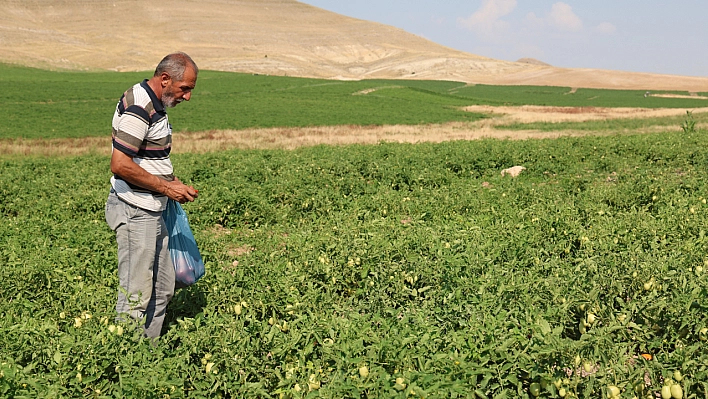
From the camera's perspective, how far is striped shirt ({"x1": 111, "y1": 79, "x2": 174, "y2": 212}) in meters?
3.62

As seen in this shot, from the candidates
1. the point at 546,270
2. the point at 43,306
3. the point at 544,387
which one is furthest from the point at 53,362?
the point at 546,270

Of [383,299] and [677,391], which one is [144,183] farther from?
[677,391]

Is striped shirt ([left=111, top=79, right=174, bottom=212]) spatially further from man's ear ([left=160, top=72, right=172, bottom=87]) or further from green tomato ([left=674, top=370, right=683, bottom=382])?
green tomato ([left=674, top=370, right=683, bottom=382])

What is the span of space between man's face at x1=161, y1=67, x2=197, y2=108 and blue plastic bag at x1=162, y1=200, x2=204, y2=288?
2.43ft

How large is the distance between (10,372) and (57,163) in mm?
12786

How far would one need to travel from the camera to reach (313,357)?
321 centimetres

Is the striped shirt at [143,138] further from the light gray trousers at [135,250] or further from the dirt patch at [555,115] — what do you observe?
the dirt patch at [555,115]

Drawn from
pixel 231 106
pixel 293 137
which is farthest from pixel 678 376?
pixel 231 106

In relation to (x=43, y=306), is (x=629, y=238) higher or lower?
higher

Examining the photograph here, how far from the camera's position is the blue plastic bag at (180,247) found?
4070mm

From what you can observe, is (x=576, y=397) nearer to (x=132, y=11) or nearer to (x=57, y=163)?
(x=57, y=163)

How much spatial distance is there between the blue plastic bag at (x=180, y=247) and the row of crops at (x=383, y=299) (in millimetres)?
331

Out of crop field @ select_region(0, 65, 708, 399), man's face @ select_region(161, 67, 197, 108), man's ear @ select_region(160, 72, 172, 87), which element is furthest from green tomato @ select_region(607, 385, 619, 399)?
man's ear @ select_region(160, 72, 172, 87)

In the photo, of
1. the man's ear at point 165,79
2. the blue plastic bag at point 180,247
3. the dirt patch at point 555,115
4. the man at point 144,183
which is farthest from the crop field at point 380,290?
the dirt patch at point 555,115
